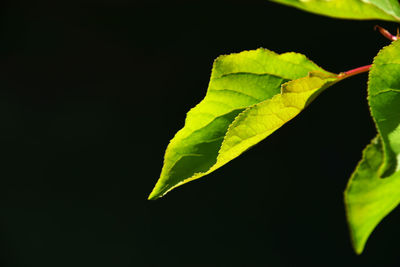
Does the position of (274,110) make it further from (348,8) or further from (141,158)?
(141,158)

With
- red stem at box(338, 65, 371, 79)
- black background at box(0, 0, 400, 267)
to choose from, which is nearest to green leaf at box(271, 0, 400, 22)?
red stem at box(338, 65, 371, 79)

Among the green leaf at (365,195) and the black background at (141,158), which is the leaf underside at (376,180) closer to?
the green leaf at (365,195)

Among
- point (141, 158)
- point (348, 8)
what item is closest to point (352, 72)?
point (348, 8)

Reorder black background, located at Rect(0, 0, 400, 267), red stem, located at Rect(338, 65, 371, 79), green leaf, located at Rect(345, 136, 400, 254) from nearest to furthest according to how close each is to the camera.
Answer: green leaf, located at Rect(345, 136, 400, 254) → red stem, located at Rect(338, 65, 371, 79) → black background, located at Rect(0, 0, 400, 267)

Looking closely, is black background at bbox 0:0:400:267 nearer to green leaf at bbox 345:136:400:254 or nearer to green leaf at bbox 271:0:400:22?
green leaf at bbox 271:0:400:22

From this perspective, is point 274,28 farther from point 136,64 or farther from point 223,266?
point 223,266

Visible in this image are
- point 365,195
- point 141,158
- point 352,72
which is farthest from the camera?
point 141,158

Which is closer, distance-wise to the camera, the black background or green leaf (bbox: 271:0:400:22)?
green leaf (bbox: 271:0:400:22)
